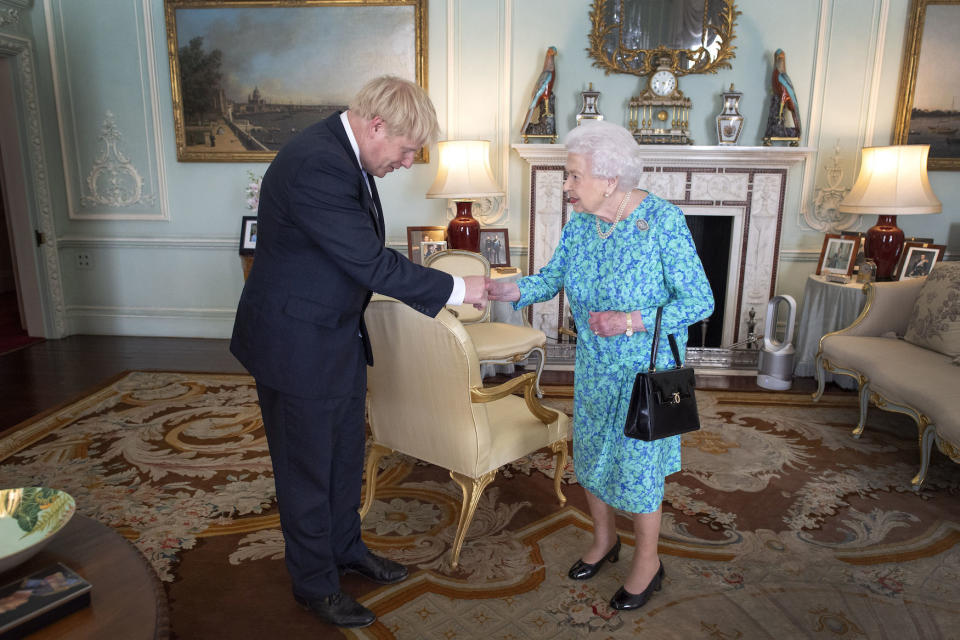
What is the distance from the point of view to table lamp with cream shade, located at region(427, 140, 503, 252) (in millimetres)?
4562

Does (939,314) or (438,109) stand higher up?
(438,109)

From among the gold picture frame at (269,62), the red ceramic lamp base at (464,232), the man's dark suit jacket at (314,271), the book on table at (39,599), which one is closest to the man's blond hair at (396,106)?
the man's dark suit jacket at (314,271)

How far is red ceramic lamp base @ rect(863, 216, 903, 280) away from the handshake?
11.0 ft

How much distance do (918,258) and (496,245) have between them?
2904 millimetres

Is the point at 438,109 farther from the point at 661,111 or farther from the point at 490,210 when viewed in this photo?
the point at 661,111

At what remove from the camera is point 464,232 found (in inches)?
184

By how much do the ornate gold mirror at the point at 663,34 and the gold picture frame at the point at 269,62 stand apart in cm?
139

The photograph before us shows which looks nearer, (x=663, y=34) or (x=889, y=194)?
(x=889, y=194)

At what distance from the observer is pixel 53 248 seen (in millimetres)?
5660

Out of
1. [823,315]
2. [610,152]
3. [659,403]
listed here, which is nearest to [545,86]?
[823,315]

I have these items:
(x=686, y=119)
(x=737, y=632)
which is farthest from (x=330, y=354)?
(x=686, y=119)

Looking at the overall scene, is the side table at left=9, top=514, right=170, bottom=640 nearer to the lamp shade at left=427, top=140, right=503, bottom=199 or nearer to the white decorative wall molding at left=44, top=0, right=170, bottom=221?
the lamp shade at left=427, top=140, right=503, bottom=199

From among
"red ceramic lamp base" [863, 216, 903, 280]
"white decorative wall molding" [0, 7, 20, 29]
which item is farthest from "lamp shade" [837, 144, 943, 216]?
"white decorative wall molding" [0, 7, 20, 29]

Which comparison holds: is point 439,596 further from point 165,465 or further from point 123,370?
point 123,370
